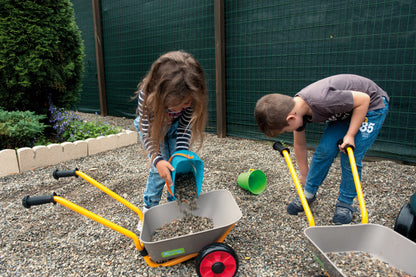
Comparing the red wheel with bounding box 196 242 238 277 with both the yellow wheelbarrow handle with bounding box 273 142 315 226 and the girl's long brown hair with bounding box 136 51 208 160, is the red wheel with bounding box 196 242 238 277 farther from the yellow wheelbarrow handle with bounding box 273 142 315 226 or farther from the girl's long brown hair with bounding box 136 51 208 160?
the girl's long brown hair with bounding box 136 51 208 160

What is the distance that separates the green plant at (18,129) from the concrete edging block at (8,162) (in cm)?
37

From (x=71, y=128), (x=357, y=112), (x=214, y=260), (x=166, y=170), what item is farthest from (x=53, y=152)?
(x=357, y=112)

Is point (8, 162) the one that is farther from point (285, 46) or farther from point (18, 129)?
point (285, 46)

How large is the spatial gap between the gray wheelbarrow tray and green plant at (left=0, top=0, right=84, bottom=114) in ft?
11.3

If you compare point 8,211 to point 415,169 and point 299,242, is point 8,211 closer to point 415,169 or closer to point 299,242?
point 299,242

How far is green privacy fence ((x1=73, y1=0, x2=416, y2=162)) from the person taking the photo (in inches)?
129

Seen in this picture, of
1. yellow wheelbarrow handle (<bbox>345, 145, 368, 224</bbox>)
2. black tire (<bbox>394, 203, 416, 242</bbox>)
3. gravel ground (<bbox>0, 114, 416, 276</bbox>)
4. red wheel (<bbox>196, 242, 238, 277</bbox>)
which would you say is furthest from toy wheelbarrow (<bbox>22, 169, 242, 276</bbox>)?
black tire (<bbox>394, 203, 416, 242</bbox>)

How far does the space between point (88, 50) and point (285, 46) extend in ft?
18.3

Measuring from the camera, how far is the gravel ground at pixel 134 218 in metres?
1.82

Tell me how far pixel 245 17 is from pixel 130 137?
103 inches

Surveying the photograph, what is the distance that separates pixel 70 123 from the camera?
14.7 feet

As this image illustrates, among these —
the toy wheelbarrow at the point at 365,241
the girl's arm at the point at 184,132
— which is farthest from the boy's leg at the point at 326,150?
the girl's arm at the point at 184,132

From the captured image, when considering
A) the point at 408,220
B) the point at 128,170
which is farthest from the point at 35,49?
the point at 408,220

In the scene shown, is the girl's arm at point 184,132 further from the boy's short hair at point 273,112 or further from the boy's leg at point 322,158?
the boy's leg at point 322,158
